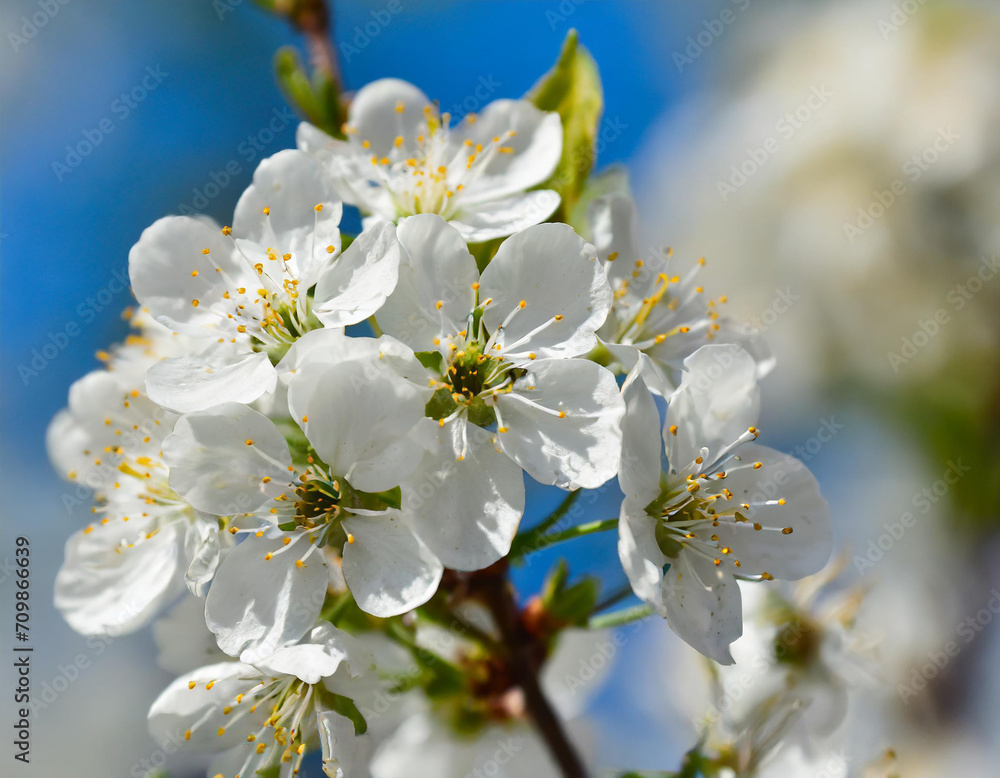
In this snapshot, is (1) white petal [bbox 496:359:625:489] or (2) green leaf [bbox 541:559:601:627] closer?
(1) white petal [bbox 496:359:625:489]

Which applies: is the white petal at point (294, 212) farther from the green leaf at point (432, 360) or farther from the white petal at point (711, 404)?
the white petal at point (711, 404)

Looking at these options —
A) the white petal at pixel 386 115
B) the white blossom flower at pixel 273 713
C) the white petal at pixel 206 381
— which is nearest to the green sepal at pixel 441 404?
the white petal at pixel 206 381

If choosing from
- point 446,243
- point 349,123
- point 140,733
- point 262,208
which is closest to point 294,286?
point 262,208

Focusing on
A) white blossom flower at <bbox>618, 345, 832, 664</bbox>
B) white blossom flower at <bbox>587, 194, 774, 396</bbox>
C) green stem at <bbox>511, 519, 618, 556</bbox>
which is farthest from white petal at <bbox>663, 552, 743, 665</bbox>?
white blossom flower at <bbox>587, 194, 774, 396</bbox>

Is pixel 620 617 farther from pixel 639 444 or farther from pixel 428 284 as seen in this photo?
pixel 428 284

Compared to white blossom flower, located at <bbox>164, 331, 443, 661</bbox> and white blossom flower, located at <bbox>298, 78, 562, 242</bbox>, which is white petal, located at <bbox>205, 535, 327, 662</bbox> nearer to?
white blossom flower, located at <bbox>164, 331, 443, 661</bbox>

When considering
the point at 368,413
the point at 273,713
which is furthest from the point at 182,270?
the point at 273,713
